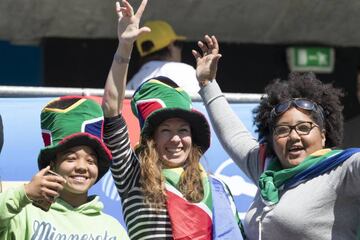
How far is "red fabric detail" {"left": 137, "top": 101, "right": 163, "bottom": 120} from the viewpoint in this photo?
5078 mm

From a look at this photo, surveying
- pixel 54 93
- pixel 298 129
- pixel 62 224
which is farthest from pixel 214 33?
pixel 62 224

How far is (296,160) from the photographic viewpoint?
192 inches

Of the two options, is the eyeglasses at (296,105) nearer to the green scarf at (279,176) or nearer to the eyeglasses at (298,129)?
the eyeglasses at (298,129)

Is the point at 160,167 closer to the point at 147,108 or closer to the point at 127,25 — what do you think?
the point at 147,108

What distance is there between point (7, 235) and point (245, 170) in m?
1.18

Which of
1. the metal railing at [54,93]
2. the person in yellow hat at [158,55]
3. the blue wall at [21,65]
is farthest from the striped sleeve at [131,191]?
the blue wall at [21,65]

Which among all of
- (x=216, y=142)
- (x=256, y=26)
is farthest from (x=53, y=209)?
(x=256, y=26)

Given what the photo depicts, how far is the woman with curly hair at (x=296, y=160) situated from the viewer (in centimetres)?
471

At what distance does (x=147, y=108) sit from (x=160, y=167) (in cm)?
27

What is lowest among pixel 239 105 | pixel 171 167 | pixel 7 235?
pixel 7 235

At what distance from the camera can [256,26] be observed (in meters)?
8.88

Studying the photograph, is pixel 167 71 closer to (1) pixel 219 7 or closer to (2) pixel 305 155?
(1) pixel 219 7

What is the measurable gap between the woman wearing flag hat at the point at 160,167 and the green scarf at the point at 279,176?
22 cm

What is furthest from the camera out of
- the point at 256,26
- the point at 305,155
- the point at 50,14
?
the point at 256,26
